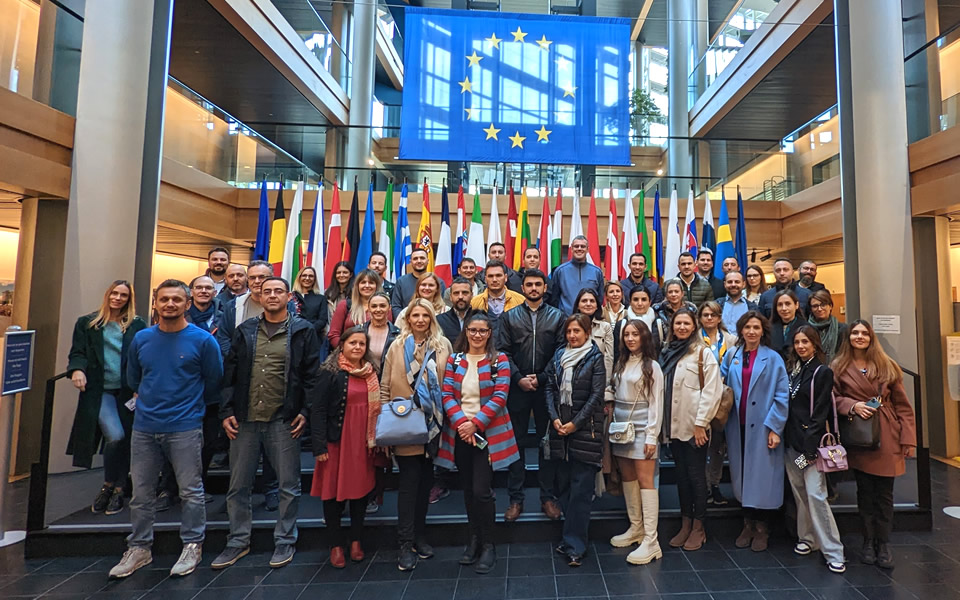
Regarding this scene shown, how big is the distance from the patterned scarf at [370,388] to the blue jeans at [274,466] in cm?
56

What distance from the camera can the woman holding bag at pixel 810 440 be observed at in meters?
3.34

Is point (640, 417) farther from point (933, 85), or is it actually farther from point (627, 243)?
point (933, 85)

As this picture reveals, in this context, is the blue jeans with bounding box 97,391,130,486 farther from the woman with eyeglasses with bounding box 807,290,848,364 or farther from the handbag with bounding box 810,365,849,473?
the woman with eyeglasses with bounding box 807,290,848,364

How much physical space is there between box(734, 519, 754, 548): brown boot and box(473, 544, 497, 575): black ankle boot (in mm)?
1888

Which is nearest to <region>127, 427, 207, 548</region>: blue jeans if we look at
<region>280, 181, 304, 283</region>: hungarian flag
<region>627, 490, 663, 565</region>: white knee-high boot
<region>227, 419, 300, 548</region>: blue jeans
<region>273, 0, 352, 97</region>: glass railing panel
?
<region>227, 419, 300, 548</region>: blue jeans

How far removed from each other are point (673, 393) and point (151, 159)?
20.3ft

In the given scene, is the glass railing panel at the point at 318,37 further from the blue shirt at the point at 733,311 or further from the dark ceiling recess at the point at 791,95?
the blue shirt at the point at 733,311

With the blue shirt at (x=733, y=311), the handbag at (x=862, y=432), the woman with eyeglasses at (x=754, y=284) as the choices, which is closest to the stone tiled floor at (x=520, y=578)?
the handbag at (x=862, y=432)

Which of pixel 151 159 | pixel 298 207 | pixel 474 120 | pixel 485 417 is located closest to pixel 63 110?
pixel 151 159

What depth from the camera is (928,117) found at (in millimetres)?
5965

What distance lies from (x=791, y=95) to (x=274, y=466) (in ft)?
41.4

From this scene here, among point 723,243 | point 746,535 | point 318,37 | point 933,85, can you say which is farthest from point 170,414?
point 318,37

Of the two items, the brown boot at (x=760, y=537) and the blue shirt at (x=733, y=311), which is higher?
the blue shirt at (x=733, y=311)

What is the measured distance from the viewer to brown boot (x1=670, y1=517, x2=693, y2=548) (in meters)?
3.60
